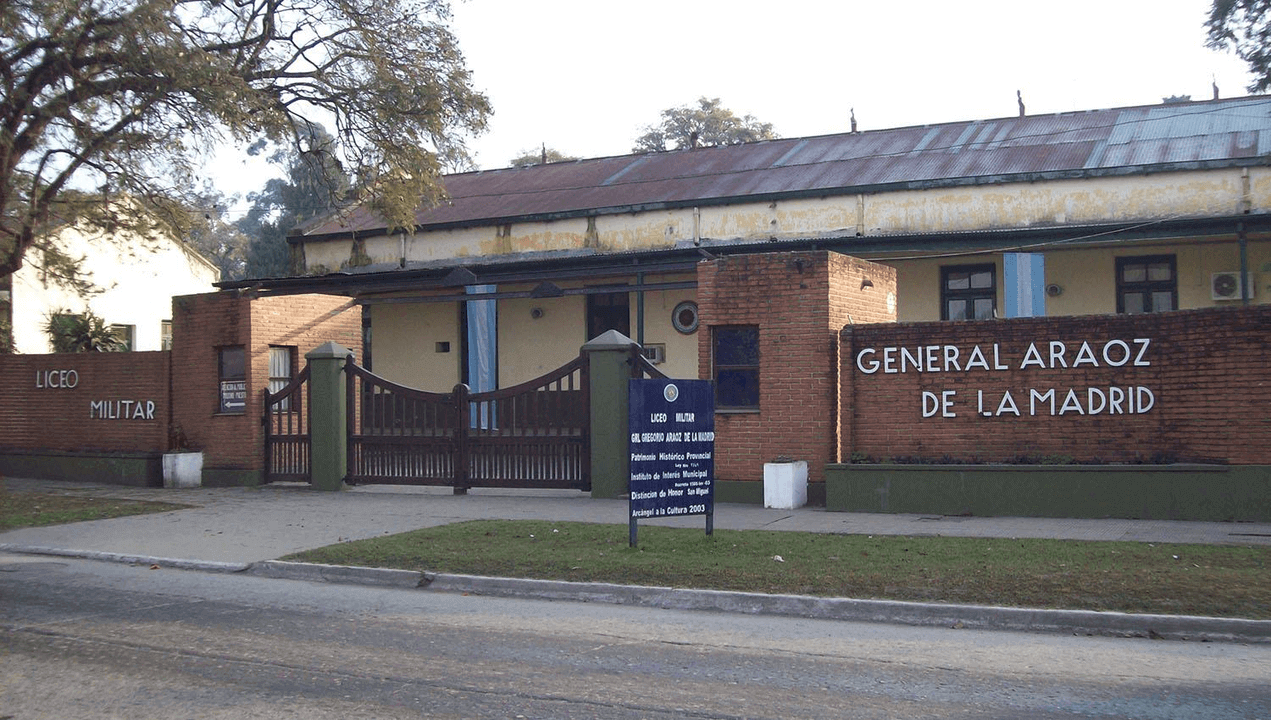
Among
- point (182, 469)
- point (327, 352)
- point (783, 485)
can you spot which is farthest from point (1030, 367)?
point (182, 469)

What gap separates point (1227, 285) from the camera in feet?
66.7

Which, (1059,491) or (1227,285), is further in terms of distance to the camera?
(1227,285)

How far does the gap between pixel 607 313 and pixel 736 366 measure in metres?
11.5

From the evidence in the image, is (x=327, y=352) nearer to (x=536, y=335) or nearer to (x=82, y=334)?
(x=82, y=334)

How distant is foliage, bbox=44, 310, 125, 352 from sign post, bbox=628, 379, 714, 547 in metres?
15.1

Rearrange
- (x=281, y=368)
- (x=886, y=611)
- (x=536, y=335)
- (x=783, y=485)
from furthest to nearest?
(x=536, y=335), (x=281, y=368), (x=783, y=485), (x=886, y=611)

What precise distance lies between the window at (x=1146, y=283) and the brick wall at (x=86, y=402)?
57.0ft

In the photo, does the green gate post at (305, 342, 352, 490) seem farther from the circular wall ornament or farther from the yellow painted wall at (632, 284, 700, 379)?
the circular wall ornament

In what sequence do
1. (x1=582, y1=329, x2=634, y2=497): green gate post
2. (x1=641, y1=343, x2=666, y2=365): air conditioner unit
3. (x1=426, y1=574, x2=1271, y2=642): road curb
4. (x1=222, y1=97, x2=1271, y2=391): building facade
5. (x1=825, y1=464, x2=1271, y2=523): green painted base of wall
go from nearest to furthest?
1. (x1=426, y1=574, x2=1271, y2=642): road curb
2. (x1=825, y1=464, x2=1271, y2=523): green painted base of wall
3. (x1=582, y1=329, x2=634, y2=497): green gate post
4. (x1=222, y1=97, x2=1271, y2=391): building facade
5. (x1=641, y1=343, x2=666, y2=365): air conditioner unit

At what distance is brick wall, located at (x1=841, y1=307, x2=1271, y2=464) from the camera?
1201cm

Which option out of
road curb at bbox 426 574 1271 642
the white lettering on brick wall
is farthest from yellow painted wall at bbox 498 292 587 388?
road curb at bbox 426 574 1271 642

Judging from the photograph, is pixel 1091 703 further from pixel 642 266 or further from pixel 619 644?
pixel 642 266

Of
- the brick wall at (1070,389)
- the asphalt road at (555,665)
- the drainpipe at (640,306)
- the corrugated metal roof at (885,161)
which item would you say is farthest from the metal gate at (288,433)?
the brick wall at (1070,389)

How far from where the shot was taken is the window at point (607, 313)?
84.9 feet
